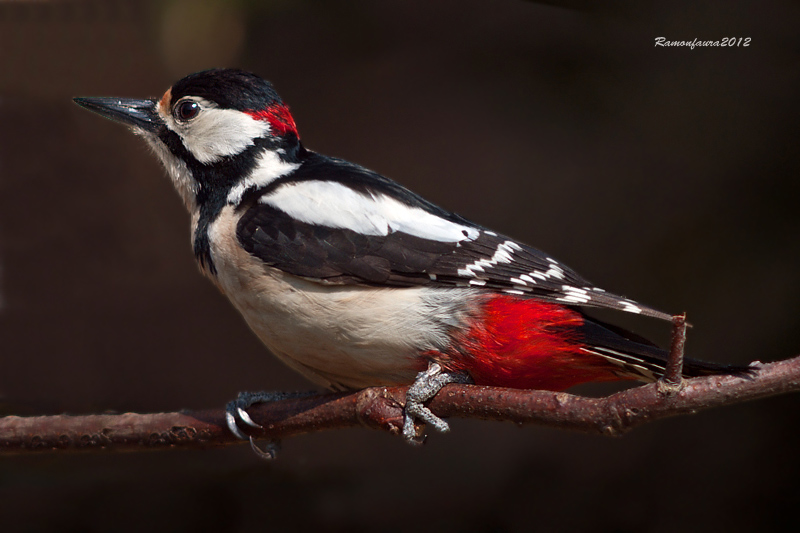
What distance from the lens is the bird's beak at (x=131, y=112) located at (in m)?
1.50

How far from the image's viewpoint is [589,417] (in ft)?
3.11

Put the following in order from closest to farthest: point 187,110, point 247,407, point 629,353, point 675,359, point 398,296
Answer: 1. point 675,359
2. point 629,353
3. point 398,296
4. point 247,407
5. point 187,110

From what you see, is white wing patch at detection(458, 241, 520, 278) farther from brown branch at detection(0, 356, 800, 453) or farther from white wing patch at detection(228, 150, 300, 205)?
white wing patch at detection(228, 150, 300, 205)

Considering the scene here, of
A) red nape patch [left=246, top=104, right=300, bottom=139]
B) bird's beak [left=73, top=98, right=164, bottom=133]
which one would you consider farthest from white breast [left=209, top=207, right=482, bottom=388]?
bird's beak [left=73, top=98, right=164, bottom=133]

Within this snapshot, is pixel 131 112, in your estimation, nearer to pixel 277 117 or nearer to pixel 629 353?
pixel 277 117

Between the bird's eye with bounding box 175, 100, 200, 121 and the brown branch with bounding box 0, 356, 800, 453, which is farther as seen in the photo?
the bird's eye with bounding box 175, 100, 200, 121

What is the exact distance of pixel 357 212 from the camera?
131 centimetres

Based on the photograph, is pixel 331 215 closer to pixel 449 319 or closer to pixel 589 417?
pixel 449 319

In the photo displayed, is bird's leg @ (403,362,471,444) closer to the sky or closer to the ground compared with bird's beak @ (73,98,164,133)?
closer to the ground

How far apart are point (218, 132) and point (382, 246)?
0.46 m

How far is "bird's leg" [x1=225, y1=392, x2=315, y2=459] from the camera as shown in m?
1.33

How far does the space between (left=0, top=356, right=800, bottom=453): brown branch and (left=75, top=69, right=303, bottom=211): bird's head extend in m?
0.45

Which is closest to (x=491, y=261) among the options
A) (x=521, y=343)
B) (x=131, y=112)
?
(x=521, y=343)

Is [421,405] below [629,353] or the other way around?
below
